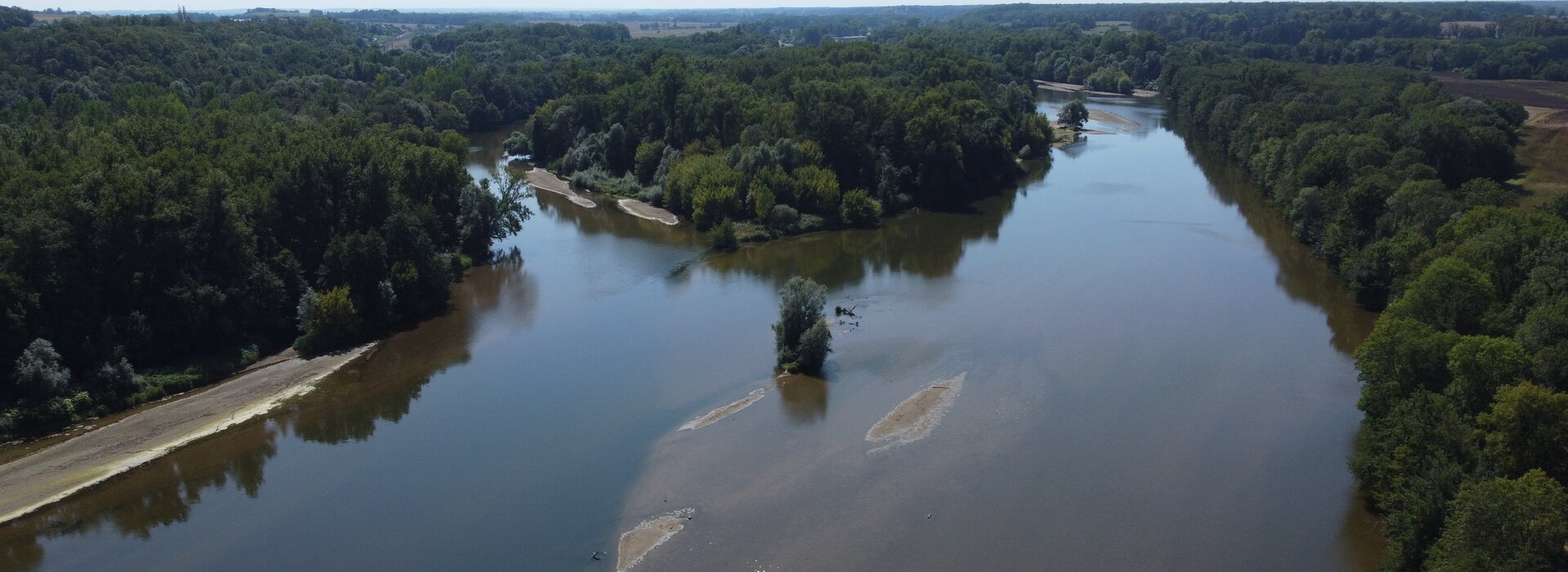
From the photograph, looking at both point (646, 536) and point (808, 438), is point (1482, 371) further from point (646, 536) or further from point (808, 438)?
point (646, 536)

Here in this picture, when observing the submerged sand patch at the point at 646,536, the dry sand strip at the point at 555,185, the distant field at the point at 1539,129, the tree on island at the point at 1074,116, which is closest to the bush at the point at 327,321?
the submerged sand patch at the point at 646,536

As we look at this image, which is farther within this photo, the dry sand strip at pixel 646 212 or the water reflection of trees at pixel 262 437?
the dry sand strip at pixel 646 212

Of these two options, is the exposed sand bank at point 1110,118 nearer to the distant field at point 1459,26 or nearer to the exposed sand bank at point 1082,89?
the exposed sand bank at point 1082,89

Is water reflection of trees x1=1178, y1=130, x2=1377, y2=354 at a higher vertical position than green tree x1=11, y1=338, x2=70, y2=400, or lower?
lower

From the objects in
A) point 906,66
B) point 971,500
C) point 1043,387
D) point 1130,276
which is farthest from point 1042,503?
point 906,66

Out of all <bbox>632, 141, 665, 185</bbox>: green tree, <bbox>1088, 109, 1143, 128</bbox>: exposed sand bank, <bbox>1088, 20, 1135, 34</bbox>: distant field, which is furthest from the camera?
<bbox>1088, 20, 1135, 34</bbox>: distant field

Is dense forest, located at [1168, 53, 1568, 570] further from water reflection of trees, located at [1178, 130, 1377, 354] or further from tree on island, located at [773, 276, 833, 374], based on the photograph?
tree on island, located at [773, 276, 833, 374]

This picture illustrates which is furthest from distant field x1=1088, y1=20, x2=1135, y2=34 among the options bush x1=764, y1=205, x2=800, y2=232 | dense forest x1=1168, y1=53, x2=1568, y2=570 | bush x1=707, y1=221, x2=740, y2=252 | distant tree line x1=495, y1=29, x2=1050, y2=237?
bush x1=707, y1=221, x2=740, y2=252
